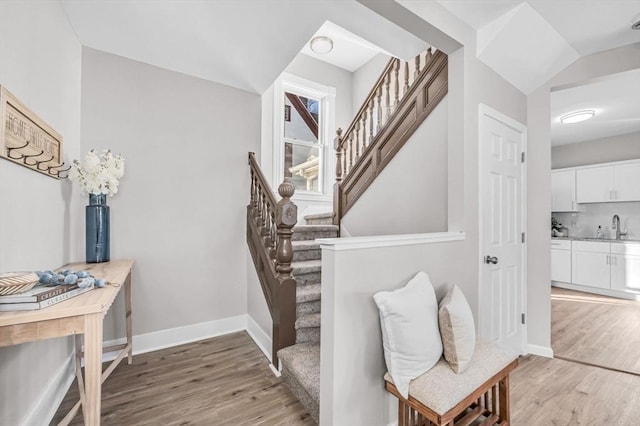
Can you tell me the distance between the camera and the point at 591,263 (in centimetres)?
500

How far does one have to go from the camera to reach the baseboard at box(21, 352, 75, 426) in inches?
60.7

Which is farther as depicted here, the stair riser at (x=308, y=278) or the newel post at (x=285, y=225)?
the stair riser at (x=308, y=278)

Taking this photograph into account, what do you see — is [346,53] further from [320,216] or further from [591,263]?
[591,263]

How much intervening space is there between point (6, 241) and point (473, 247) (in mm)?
2772

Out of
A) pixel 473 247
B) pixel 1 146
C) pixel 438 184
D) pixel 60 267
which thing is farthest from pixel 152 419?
pixel 438 184

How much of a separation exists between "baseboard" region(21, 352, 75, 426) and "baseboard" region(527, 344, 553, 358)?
3.76 meters

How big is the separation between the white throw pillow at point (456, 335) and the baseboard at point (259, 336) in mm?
1482

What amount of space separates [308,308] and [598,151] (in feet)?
21.1

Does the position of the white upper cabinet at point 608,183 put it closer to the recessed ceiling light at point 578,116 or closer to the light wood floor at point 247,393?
the recessed ceiling light at point 578,116

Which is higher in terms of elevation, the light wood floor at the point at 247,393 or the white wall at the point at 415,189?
the white wall at the point at 415,189

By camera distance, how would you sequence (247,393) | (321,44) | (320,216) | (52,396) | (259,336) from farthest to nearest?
(321,44) < (320,216) < (259,336) < (247,393) < (52,396)

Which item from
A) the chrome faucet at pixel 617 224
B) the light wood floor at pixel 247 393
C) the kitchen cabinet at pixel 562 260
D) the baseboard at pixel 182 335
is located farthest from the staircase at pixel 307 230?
the chrome faucet at pixel 617 224

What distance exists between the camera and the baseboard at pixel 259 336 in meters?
2.51

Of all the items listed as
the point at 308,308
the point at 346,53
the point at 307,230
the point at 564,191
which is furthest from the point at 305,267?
the point at 564,191
